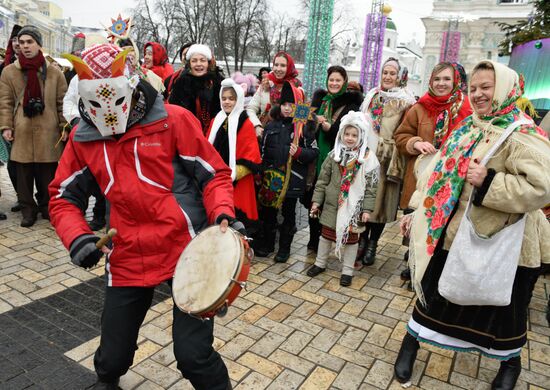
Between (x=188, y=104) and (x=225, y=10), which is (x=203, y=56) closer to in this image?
(x=188, y=104)

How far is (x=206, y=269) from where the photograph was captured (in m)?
2.11

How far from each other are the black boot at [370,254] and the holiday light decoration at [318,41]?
58.5 ft

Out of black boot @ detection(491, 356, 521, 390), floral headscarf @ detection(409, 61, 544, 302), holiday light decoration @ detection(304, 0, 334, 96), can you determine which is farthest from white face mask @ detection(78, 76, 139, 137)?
holiday light decoration @ detection(304, 0, 334, 96)

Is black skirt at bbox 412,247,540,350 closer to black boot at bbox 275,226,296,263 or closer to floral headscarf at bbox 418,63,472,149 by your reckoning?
floral headscarf at bbox 418,63,472,149

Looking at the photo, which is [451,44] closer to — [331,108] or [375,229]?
[331,108]

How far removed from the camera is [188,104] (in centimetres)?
497

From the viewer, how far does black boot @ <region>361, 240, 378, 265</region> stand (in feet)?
17.0

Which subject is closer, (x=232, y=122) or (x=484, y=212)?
(x=484, y=212)

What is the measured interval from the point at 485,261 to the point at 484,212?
0.29 meters

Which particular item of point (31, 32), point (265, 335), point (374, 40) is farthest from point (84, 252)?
point (374, 40)

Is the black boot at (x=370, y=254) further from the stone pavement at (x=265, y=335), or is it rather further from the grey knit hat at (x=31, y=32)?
the grey knit hat at (x=31, y=32)

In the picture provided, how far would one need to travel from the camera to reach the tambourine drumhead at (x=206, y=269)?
2.01 metres

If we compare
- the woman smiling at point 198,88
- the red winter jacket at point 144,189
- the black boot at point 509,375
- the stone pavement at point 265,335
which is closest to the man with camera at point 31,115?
the stone pavement at point 265,335

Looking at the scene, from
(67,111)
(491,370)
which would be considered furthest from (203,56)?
(491,370)
